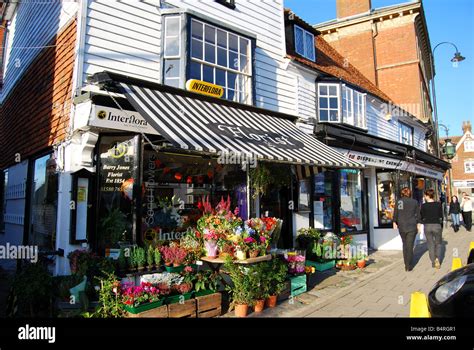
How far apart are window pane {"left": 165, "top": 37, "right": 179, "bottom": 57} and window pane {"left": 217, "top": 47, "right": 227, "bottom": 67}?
120 cm

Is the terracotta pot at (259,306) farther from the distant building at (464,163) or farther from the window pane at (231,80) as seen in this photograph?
the distant building at (464,163)

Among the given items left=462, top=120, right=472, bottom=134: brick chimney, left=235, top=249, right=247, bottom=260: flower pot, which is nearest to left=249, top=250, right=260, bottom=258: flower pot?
left=235, top=249, right=247, bottom=260: flower pot

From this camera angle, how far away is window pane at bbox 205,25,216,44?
25.8 feet

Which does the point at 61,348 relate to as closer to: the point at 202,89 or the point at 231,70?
the point at 202,89

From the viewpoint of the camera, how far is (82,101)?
18.4 feet

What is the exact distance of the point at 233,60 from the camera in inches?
333

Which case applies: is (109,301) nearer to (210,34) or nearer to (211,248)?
(211,248)

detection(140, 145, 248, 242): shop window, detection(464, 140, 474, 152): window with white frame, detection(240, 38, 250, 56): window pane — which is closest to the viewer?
detection(140, 145, 248, 242): shop window

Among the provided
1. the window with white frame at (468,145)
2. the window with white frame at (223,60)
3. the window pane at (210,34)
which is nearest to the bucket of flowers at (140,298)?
the window with white frame at (223,60)

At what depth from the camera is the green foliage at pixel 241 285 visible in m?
5.32

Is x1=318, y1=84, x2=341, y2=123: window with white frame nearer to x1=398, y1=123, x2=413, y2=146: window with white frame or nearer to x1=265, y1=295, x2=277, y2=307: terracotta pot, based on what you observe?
x1=265, y1=295, x2=277, y2=307: terracotta pot

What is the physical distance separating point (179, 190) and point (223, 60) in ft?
11.4

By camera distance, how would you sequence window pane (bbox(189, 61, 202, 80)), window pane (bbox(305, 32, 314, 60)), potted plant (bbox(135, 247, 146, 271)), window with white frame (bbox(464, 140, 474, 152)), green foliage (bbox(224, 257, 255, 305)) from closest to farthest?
1. potted plant (bbox(135, 247, 146, 271))
2. green foliage (bbox(224, 257, 255, 305))
3. window pane (bbox(189, 61, 202, 80))
4. window pane (bbox(305, 32, 314, 60))
5. window with white frame (bbox(464, 140, 474, 152))

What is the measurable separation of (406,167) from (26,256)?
42.7ft
